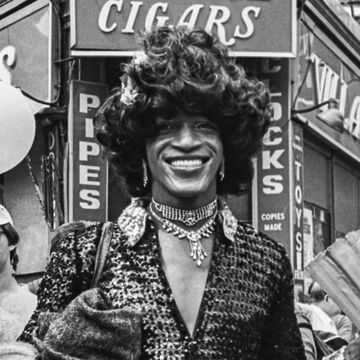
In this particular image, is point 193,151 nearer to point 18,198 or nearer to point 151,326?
point 151,326

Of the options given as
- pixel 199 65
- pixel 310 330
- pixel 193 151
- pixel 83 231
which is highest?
pixel 199 65

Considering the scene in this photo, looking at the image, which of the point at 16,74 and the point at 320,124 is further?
the point at 320,124

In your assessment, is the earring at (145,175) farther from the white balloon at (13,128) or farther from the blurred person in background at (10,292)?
the white balloon at (13,128)

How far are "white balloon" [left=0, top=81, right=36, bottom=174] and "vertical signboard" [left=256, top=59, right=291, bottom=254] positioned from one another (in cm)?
587

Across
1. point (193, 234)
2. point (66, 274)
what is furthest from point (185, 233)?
point (66, 274)

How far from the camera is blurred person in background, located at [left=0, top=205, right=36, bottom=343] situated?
5891 millimetres

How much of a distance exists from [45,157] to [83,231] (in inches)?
355

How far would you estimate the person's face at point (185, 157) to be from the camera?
3.30 m

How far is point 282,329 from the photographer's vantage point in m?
A: 3.38

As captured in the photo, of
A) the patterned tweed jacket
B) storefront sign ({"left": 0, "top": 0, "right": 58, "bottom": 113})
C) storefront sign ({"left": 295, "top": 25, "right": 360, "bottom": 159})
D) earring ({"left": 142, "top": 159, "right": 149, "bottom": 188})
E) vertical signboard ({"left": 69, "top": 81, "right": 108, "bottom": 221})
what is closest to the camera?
the patterned tweed jacket

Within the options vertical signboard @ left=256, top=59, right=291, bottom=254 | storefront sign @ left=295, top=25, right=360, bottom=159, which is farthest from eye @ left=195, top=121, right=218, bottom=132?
storefront sign @ left=295, top=25, right=360, bottom=159

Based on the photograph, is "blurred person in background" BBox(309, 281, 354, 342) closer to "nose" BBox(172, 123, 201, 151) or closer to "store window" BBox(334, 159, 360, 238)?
"store window" BBox(334, 159, 360, 238)

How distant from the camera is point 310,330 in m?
5.36

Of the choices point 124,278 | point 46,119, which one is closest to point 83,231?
point 124,278
